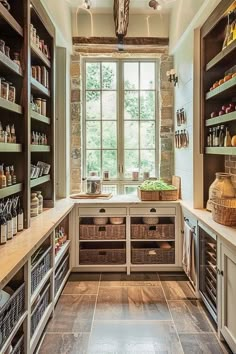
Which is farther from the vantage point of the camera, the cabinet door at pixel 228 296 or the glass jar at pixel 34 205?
the glass jar at pixel 34 205

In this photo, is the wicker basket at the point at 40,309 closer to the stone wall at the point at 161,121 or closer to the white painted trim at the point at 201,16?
the stone wall at the point at 161,121

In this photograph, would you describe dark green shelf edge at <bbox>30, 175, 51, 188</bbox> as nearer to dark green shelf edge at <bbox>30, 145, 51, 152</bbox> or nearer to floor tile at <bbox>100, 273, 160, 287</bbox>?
dark green shelf edge at <bbox>30, 145, 51, 152</bbox>

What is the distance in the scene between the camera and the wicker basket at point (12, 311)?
5.98ft

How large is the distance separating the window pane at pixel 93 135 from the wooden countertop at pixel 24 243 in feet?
5.15

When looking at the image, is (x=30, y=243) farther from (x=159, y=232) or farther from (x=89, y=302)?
(x=159, y=232)

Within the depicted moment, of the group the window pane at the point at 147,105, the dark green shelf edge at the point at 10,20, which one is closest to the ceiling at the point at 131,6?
the window pane at the point at 147,105

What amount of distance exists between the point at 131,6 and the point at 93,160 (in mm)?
2070

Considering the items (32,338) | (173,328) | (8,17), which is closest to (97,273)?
(173,328)

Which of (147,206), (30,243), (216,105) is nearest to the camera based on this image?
(30,243)

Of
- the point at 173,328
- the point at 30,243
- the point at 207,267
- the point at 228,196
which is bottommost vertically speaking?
the point at 173,328

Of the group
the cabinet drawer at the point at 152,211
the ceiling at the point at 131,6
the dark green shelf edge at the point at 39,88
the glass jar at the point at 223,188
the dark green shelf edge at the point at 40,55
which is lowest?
the cabinet drawer at the point at 152,211

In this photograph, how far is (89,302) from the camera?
3318mm

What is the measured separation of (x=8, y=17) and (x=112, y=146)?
270 centimetres

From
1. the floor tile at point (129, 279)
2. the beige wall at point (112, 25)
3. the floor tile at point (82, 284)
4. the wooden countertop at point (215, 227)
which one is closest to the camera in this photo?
the wooden countertop at point (215, 227)
